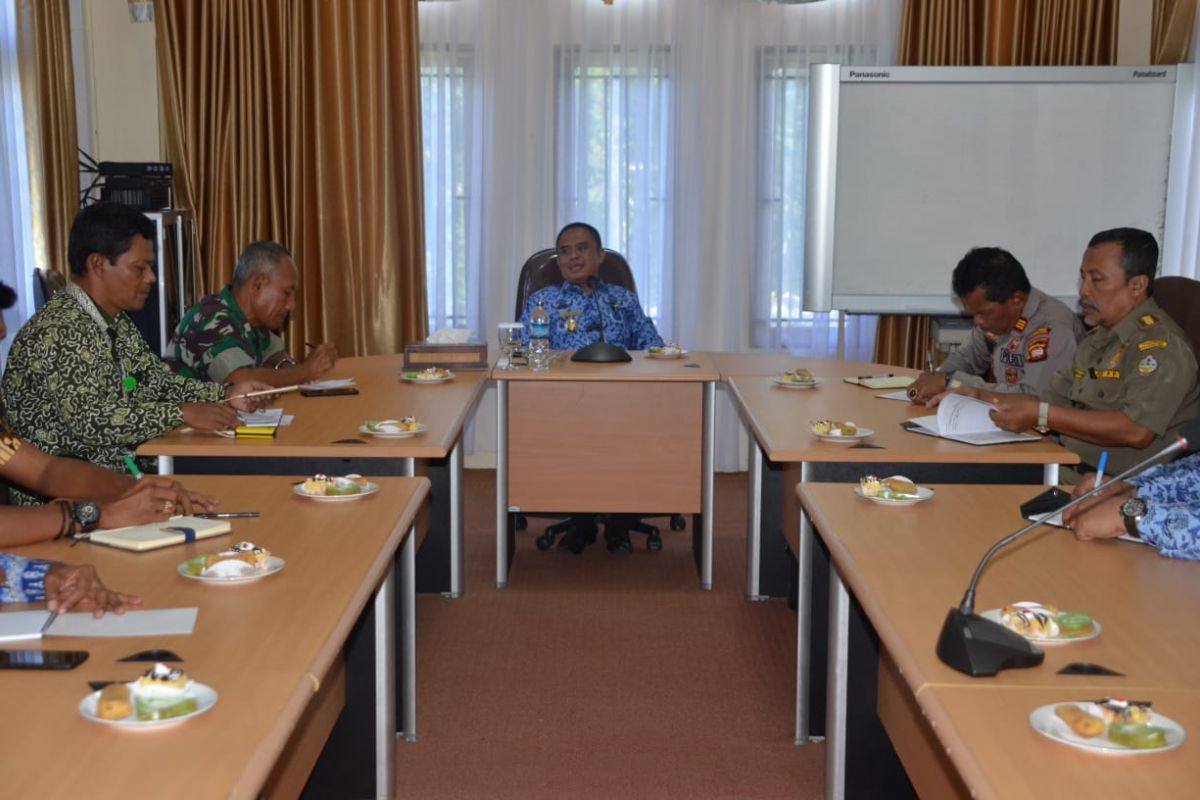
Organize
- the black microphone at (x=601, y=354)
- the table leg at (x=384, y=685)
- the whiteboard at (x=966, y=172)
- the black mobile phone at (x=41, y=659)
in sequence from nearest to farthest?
the black mobile phone at (x=41, y=659) < the table leg at (x=384, y=685) < the black microphone at (x=601, y=354) < the whiteboard at (x=966, y=172)

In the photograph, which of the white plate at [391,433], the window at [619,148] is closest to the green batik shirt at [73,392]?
the white plate at [391,433]

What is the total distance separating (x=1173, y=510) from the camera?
7.71 ft

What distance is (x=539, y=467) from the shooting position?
4.67m

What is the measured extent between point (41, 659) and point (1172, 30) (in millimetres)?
5722

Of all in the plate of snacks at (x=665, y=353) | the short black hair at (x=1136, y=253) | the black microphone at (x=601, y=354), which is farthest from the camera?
the plate of snacks at (x=665, y=353)

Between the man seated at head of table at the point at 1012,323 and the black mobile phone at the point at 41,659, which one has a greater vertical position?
the man seated at head of table at the point at 1012,323

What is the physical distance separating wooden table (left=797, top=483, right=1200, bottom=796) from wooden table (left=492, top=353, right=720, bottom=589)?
173 cm

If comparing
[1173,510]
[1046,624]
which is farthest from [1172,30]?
[1046,624]

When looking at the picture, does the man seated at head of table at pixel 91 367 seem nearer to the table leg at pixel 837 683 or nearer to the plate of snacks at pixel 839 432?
the plate of snacks at pixel 839 432

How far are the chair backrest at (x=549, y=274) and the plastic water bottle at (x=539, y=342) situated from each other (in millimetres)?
386

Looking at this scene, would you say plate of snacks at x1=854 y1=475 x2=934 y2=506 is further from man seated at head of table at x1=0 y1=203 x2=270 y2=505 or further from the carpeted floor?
man seated at head of table at x1=0 y1=203 x2=270 y2=505

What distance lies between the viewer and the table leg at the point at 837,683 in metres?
2.67

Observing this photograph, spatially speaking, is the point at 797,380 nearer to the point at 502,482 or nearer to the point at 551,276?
the point at 502,482

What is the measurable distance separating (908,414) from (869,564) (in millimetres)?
1729
